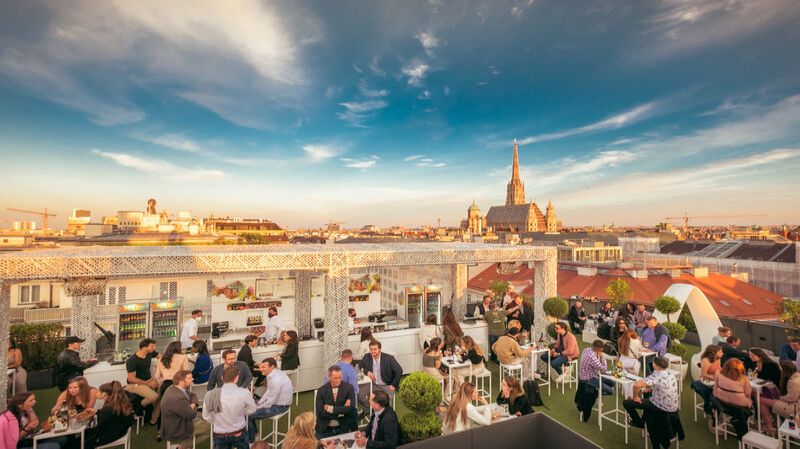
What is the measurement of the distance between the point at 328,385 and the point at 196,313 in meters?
5.20

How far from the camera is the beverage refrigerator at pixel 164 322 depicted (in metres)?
9.98

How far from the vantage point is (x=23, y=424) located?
479 centimetres

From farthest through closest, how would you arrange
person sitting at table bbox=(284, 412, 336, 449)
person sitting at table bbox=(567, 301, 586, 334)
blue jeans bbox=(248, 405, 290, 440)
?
1. person sitting at table bbox=(567, 301, 586, 334)
2. blue jeans bbox=(248, 405, 290, 440)
3. person sitting at table bbox=(284, 412, 336, 449)

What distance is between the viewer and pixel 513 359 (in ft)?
24.6

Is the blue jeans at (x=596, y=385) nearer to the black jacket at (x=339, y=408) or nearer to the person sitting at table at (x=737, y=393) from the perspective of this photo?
the person sitting at table at (x=737, y=393)

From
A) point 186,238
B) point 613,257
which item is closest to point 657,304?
point 613,257

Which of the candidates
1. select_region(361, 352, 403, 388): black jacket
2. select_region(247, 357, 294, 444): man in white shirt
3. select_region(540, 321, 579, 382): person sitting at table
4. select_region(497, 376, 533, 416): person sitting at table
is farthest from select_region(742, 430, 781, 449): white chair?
select_region(247, 357, 294, 444): man in white shirt

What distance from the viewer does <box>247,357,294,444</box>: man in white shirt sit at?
5496 millimetres

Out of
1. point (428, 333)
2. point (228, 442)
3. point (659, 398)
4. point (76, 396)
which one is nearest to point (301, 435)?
point (228, 442)

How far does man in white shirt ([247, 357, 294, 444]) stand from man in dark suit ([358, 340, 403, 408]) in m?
1.24

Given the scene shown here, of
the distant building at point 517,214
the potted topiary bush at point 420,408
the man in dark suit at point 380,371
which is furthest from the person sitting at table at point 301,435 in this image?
the distant building at point 517,214

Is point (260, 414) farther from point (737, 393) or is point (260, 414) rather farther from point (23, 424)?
point (737, 393)

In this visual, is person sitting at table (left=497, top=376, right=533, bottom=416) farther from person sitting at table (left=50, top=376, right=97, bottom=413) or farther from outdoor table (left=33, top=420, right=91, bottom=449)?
person sitting at table (left=50, top=376, right=97, bottom=413)

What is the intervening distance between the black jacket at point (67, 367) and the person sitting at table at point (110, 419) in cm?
205
